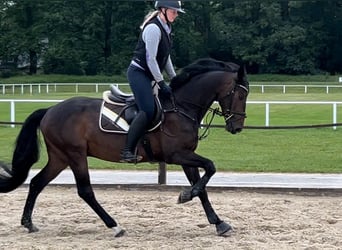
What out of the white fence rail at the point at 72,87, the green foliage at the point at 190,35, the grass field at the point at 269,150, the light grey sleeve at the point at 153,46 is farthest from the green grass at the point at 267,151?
the green foliage at the point at 190,35

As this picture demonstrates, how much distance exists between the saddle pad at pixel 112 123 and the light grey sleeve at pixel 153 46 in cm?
67

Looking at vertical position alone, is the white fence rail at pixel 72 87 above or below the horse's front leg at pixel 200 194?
below

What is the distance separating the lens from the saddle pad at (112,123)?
7016 millimetres

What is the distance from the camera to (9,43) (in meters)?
62.7

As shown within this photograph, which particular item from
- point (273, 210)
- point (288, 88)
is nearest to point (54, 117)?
point (273, 210)

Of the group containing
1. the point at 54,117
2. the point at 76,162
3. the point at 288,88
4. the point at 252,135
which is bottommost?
the point at 288,88

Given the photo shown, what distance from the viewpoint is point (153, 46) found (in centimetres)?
661

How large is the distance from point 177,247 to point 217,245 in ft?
1.28

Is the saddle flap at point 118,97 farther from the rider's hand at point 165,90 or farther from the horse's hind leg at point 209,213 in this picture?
the horse's hind leg at point 209,213

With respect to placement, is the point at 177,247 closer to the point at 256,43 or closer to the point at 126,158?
the point at 126,158

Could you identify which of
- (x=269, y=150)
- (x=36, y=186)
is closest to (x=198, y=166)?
(x=36, y=186)

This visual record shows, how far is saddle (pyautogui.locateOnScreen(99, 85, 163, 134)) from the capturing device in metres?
6.85

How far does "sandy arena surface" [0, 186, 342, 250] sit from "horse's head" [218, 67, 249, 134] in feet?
3.74

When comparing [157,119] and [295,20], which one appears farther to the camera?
[295,20]
